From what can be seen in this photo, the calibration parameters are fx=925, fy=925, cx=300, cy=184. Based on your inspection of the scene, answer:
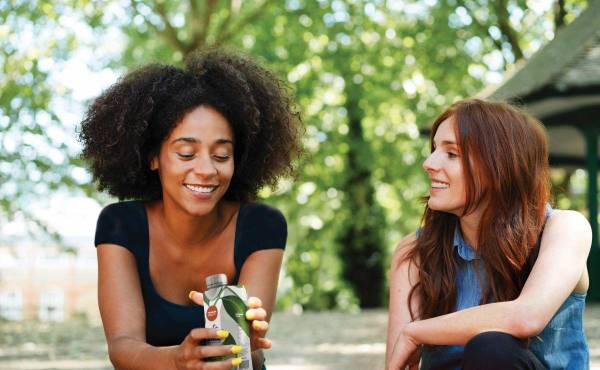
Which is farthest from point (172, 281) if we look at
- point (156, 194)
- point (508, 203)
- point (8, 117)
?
point (8, 117)

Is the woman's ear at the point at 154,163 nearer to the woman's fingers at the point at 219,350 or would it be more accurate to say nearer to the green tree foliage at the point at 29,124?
the woman's fingers at the point at 219,350

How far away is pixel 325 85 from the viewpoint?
2114 centimetres

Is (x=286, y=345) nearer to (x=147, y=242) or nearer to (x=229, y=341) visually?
(x=147, y=242)

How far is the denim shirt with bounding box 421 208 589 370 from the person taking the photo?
9.63 ft

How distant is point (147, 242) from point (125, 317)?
1.18ft

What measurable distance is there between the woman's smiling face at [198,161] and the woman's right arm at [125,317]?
314 millimetres

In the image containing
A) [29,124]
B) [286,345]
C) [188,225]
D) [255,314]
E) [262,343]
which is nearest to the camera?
[255,314]

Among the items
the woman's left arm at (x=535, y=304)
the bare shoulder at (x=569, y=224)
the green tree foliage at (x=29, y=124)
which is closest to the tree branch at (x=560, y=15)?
the green tree foliage at (x=29, y=124)

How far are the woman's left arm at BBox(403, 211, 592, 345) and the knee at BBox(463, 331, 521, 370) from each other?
0.08 m

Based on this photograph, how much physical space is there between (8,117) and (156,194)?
1145cm

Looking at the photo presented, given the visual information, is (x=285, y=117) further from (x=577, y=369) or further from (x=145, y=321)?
(x=577, y=369)

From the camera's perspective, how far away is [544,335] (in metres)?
2.95

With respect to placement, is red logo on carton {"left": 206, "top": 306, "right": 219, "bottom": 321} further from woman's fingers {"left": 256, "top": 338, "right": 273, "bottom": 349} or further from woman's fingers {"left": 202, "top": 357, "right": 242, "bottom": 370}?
woman's fingers {"left": 256, "top": 338, "right": 273, "bottom": 349}

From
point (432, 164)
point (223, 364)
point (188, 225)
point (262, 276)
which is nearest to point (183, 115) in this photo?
point (188, 225)
